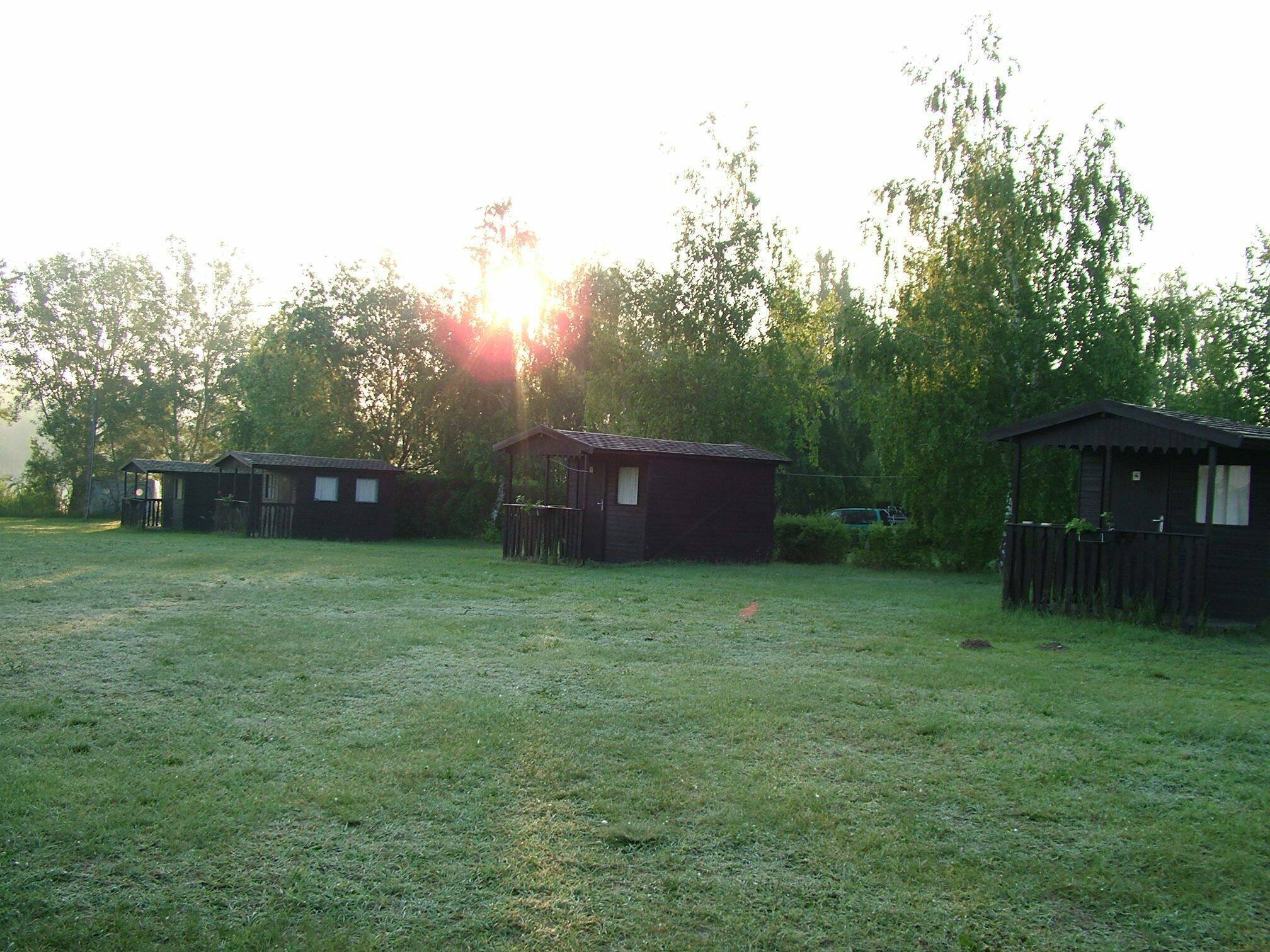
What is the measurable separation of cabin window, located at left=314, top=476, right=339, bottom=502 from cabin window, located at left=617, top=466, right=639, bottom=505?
35.4 feet

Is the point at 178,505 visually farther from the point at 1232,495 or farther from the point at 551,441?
the point at 1232,495

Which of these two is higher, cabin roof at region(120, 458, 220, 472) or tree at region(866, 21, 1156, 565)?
tree at region(866, 21, 1156, 565)

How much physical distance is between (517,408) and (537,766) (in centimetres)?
2883

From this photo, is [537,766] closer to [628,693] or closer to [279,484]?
[628,693]

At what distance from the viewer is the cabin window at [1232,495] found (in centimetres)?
1173

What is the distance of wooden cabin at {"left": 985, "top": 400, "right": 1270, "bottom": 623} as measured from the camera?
11.1m

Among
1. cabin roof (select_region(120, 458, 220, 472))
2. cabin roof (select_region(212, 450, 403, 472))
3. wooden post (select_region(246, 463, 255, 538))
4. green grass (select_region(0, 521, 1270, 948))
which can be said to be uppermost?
cabin roof (select_region(212, 450, 403, 472))

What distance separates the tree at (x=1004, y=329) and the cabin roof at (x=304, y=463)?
14.2m

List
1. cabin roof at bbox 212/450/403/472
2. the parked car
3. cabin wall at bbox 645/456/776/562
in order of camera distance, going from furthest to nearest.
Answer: the parked car < cabin roof at bbox 212/450/403/472 < cabin wall at bbox 645/456/776/562

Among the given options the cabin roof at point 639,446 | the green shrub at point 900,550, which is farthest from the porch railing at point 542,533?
the green shrub at point 900,550

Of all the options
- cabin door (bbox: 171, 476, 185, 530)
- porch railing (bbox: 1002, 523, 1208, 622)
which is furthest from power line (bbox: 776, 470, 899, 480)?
porch railing (bbox: 1002, 523, 1208, 622)

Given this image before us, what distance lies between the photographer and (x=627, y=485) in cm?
A: 2028

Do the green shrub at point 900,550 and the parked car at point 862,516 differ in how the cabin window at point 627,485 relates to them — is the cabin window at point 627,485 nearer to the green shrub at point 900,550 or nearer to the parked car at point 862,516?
the green shrub at point 900,550

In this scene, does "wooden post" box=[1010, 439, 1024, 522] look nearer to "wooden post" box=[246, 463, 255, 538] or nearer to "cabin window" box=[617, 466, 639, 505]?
"cabin window" box=[617, 466, 639, 505]
